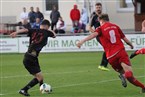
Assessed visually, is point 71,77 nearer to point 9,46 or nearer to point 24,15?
point 9,46

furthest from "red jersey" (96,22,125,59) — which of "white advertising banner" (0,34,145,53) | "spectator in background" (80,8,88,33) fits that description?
"spectator in background" (80,8,88,33)

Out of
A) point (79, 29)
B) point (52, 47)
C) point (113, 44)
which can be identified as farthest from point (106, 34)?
point (79, 29)

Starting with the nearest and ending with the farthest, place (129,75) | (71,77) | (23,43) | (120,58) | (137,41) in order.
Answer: (129,75) < (120,58) < (71,77) < (137,41) < (23,43)

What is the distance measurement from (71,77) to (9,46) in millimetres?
10881

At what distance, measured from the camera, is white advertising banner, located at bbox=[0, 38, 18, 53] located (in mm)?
26438

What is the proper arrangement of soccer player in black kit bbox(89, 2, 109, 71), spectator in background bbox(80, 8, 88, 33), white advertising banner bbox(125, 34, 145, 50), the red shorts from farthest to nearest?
spectator in background bbox(80, 8, 88, 33)
white advertising banner bbox(125, 34, 145, 50)
soccer player in black kit bbox(89, 2, 109, 71)
the red shorts

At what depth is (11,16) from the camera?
128 ft

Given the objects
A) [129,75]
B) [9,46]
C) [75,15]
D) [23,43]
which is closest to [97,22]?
[129,75]

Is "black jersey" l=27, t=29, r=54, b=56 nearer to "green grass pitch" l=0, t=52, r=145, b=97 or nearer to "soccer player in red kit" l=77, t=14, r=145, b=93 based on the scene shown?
"green grass pitch" l=0, t=52, r=145, b=97

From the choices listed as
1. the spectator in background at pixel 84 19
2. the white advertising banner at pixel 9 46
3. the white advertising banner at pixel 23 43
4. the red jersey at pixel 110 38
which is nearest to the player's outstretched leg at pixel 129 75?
the red jersey at pixel 110 38

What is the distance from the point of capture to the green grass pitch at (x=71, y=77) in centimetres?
1294

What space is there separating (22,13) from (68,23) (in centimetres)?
345

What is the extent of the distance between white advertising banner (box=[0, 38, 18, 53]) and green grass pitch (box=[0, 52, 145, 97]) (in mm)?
1930

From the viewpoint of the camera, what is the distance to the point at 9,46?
26562 millimetres
